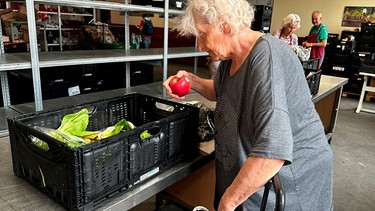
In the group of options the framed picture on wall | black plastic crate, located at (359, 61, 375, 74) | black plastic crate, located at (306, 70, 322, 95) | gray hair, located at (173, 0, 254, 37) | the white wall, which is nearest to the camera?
gray hair, located at (173, 0, 254, 37)

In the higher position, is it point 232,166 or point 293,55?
point 293,55

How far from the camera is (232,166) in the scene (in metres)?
1.13

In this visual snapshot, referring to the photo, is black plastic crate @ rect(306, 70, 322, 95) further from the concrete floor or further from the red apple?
the red apple

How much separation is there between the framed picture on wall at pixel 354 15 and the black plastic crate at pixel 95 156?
7587 millimetres

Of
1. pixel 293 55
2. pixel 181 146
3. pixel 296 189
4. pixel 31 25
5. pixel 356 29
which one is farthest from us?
pixel 356 29

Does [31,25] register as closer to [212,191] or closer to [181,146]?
[181,146]

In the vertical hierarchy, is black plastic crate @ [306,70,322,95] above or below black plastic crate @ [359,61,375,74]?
above

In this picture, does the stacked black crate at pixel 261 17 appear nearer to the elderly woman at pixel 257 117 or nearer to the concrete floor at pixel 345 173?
the concrete floor at pixel 345 173

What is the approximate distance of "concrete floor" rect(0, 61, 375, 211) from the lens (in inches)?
37.7

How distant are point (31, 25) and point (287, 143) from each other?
1.56 meters

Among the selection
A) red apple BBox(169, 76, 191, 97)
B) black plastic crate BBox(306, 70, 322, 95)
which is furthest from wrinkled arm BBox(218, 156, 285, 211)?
black plastic crate BBox(306, 70, 322, 95)

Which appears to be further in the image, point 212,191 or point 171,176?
point 212,191

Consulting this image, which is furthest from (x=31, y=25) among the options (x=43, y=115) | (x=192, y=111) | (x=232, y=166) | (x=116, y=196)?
(x=232, y=166)

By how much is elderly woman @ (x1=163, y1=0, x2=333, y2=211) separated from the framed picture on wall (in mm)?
7448
